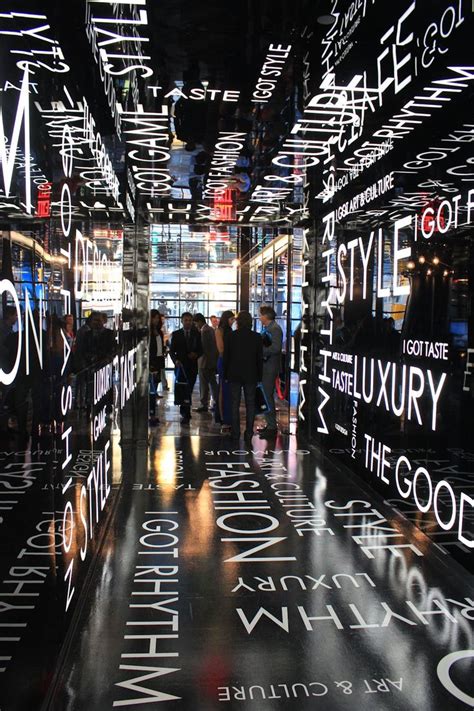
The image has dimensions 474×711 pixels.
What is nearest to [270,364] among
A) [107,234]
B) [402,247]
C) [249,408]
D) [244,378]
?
[244,378]

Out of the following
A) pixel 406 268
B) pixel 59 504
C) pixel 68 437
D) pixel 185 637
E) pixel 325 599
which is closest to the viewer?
pixel 59 504

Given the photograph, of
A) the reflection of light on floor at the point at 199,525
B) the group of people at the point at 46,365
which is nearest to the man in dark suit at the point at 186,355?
the reflection of light on floor at the point at 199,525

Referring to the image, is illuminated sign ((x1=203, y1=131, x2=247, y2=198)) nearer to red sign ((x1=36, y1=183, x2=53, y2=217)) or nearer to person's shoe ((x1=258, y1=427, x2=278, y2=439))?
person's shoe ((x1=258, y1=427, x2=278, y2=439))

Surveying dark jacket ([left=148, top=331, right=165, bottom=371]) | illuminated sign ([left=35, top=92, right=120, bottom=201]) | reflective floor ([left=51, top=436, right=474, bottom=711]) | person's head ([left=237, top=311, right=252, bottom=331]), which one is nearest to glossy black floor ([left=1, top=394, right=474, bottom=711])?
reflective floor ([left=51, top=436, right=474, bottom=711])

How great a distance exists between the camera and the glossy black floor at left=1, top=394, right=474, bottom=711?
2809mm

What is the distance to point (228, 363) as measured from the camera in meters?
8.66

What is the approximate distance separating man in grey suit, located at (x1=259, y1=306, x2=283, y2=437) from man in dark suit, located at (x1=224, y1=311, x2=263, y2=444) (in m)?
0.61

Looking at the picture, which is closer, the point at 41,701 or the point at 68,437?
the point at 41,701

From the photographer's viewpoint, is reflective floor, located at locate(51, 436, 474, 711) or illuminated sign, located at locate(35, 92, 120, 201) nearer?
illuminated sign, located at locate(35, 92, 120, 201)

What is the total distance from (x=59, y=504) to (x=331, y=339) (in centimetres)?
551

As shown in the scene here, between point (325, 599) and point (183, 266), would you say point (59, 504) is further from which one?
point (183, 266)

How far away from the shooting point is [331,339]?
25.8 feet

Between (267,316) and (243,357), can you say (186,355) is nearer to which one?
(267,316)

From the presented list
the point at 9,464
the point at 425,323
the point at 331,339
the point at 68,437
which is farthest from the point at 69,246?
the point at 331,339
